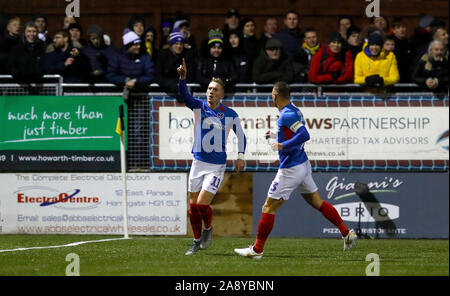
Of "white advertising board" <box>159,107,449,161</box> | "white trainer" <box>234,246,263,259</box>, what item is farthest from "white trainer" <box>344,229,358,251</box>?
"white advertising board" <box>159,107,449,161</box>

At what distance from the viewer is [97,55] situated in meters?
16.6

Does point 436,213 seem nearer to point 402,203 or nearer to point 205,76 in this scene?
point 402,203

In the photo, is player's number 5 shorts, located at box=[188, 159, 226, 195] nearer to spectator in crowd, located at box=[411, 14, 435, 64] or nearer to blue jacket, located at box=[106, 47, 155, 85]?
blue jacket, located at box=[106, 47, 155, 85]

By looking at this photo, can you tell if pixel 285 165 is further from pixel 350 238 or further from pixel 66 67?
pixel 66 67

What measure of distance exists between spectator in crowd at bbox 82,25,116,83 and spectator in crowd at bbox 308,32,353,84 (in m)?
3.75

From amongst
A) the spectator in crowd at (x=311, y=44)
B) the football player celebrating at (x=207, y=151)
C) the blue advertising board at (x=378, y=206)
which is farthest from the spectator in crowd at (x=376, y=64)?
the football player celebrating at (x=207, y=151)

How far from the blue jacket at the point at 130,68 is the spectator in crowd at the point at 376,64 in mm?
3835

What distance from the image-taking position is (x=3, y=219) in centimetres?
1627

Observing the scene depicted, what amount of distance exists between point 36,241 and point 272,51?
5399 mm

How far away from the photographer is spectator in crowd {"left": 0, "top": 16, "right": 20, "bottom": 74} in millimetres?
16828

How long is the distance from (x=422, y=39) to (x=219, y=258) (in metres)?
8.70

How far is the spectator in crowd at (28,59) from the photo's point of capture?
52.9 feet

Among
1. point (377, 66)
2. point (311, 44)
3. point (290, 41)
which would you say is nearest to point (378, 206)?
point (377, 66)

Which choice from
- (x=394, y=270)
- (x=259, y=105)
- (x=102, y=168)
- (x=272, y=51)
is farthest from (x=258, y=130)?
(x=394, y=270)
